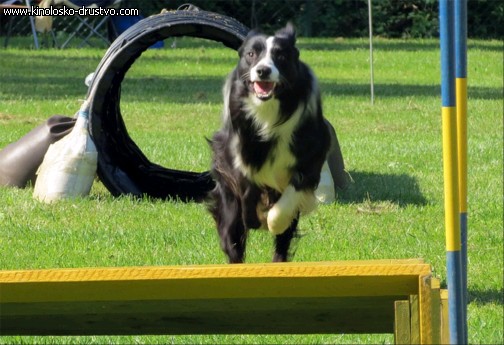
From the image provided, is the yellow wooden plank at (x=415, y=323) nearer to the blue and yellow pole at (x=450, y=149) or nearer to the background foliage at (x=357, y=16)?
the blue and yellow pole at (x=450, y=149)

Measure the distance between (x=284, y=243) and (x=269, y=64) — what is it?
107 cm

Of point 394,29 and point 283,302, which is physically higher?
point 283,302

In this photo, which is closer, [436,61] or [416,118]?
[416,118]

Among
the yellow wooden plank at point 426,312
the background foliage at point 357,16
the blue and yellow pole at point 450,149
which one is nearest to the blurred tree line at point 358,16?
the background foliage at point 357,16

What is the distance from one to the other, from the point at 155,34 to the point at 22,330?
Answer: 392 centimetres

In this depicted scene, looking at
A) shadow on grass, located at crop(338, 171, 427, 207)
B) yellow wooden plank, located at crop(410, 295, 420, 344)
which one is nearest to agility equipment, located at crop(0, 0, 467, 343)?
yellow wooden plank, located at crop(410, 295, 420, 344)

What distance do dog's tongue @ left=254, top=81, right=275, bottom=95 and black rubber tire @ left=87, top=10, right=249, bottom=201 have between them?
1.95m

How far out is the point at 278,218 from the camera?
538 cm

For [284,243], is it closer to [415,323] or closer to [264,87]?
[264,87]

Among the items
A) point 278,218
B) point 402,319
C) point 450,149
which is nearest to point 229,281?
point 402,319

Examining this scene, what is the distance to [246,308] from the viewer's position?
3.53 meters

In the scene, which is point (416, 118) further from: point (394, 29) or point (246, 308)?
point (394, 29)

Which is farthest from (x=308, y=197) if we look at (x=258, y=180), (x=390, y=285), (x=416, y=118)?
(x=416, y=118)

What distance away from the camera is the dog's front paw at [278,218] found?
5375 millimetres
